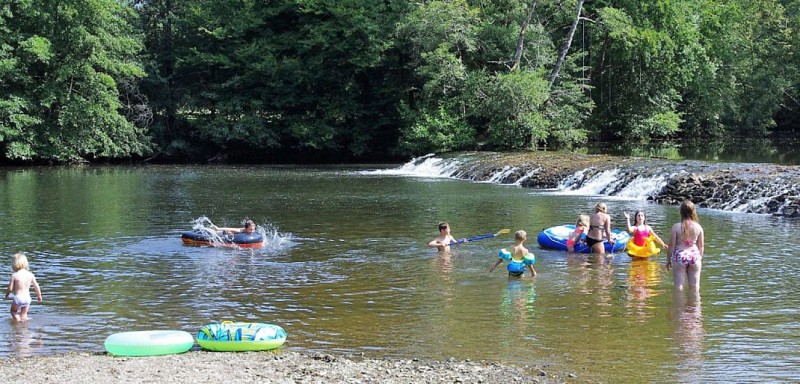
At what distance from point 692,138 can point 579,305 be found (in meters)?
55.7

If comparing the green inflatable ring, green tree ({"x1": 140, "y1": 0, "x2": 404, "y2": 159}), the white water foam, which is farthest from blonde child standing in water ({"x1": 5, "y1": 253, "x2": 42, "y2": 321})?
green tree ({"x1": 140, "y1": 0, "x2": 404, "y2": 159})

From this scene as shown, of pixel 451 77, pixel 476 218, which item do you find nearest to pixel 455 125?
pixel 451 77

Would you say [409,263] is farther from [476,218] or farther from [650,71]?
[650,71]

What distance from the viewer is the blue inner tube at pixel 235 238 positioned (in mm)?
18469

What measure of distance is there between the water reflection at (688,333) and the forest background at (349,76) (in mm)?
Answer: 33811

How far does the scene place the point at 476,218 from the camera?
2334 centimetres

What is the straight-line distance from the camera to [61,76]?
49.1 metres

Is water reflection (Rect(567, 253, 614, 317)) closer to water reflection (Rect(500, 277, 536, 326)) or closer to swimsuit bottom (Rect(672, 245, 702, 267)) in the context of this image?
water reflection (Rect(500, 277, 536, 326))

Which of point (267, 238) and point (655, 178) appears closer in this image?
point (267, 238)

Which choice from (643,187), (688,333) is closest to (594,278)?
(688,333)

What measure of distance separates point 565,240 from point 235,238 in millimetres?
6891

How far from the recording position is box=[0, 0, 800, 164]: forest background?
48875mm

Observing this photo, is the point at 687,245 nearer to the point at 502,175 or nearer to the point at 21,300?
the point at 21,300

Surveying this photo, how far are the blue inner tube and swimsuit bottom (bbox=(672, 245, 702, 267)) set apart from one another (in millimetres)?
9368
